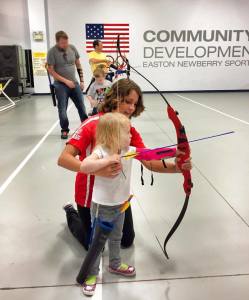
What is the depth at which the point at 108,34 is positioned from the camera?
35.4ft

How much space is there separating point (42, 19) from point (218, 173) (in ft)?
28.4

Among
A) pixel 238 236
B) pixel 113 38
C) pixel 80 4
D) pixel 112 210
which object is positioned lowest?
pixel 238 236

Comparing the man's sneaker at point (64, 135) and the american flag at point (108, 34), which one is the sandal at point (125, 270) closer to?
the man's sneaker at point (64, 135)

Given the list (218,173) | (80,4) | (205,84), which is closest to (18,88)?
(80,4)

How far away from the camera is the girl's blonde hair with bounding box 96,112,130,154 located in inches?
58.7

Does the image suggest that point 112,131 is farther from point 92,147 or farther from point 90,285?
point 90,285

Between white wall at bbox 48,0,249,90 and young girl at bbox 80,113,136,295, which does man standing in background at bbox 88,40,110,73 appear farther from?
young girl at bbox 80,113,136,295

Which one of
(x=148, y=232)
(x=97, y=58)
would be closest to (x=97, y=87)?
(x=97, y=58)

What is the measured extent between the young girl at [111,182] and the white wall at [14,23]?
1021 centimetres

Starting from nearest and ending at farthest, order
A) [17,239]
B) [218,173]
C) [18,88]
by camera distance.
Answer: [17,239]
[218,173]
[18,88]

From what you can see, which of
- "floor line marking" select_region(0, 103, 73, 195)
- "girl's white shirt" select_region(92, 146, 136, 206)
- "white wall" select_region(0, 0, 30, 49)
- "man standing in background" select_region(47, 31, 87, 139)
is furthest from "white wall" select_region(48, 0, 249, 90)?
"girl's white shirt" select_region(92, 146, 136, 206)

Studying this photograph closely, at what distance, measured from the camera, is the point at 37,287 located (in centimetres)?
177

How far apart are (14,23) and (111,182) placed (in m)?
10.4

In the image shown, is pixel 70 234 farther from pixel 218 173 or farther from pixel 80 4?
pixel 80 4
